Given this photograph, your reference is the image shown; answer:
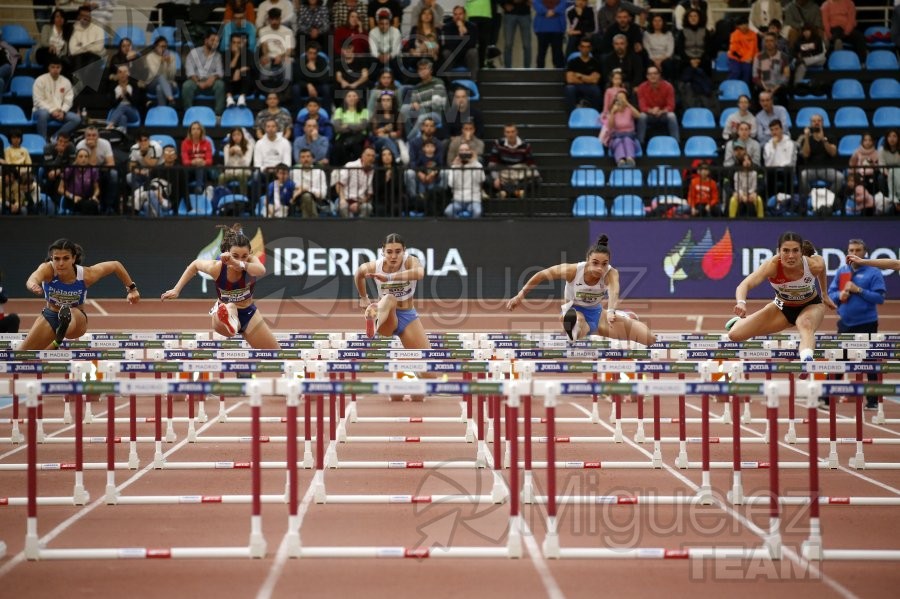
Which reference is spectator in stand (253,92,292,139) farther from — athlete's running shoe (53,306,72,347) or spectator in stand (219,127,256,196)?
athlete's running shoe (53,306,72,347)

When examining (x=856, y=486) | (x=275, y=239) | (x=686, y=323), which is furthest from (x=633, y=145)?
(x=856, y=486)

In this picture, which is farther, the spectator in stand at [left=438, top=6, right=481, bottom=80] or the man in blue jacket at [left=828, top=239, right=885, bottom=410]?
the spectator in stand at [left=438, top=6, right=481, bottom=80]

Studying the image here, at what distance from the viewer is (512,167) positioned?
18562 millimetres

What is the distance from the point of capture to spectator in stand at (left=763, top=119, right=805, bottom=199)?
18781 millimetres

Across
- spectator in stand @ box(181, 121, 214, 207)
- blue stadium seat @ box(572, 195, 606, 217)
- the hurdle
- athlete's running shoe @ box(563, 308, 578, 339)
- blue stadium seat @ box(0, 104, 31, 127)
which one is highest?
blue stadium seat @ box(0, 104, 31, 127)

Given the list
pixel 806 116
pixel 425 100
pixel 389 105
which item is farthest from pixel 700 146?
pixel 389 105

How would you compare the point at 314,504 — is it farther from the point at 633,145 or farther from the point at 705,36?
the point at 705,36

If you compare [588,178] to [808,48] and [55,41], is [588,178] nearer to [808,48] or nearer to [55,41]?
[808,48]

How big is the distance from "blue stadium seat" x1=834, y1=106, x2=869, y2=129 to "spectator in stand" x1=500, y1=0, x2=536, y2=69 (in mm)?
5917

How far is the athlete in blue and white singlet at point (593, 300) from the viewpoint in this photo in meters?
11.6

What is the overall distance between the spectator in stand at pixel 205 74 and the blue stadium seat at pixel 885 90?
14.4 metres

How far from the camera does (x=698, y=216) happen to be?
18297mm

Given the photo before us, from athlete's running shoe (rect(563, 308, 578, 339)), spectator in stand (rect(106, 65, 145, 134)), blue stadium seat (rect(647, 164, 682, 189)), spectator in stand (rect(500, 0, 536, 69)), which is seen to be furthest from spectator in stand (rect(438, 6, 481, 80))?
athlete's running shoe (rect(563, 308, 578, 339))

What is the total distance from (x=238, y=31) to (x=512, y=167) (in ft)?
24.1
